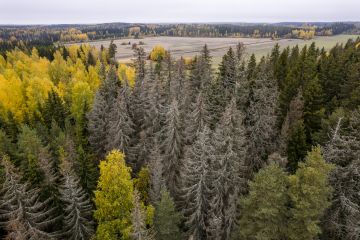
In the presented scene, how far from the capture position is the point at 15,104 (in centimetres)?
5269

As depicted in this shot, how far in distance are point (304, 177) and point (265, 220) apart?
403 cm

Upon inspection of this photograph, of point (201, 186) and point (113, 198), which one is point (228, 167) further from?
point (113, 198)

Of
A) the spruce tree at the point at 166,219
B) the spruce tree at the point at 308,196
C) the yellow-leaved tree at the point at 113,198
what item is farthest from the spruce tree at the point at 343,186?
the yellow-leaved tree at the point at 113,198

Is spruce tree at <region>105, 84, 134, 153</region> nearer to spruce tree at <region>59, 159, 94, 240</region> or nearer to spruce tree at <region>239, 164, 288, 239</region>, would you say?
spruce tree at <region>59, 159, 94, 240</region>

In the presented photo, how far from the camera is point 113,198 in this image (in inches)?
882

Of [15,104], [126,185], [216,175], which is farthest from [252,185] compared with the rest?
[15,104]

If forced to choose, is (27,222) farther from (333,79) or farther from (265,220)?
(333,79)

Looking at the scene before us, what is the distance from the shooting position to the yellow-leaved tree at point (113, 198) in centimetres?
2181

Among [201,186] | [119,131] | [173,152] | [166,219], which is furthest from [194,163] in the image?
[119,131]

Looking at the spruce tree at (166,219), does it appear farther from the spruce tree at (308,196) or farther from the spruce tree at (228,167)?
the spruce tree at (308,196)

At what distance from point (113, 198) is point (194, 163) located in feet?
23.1

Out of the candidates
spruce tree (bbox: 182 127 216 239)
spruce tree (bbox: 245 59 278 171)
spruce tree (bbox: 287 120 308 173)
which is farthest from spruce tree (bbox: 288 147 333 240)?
spruce tree (bbox: 245 59 278 171)

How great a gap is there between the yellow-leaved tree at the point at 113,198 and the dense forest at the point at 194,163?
9 centimetres

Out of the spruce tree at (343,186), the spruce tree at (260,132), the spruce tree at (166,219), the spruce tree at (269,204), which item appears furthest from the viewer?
the spruce tree at (260,132)
